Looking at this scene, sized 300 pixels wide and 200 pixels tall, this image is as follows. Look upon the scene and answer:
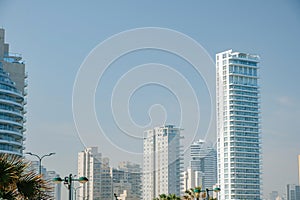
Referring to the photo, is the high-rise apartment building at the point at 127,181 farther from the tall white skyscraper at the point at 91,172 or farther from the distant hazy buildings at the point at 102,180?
the tall white skyscraper at the point at 91,172

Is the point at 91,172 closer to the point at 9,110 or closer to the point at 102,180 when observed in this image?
the point at 102,180

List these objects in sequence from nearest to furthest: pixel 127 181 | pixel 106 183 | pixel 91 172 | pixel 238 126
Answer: pixel 91 172 < pixel 238 126 < pixel 106 183 < pixel 127 181

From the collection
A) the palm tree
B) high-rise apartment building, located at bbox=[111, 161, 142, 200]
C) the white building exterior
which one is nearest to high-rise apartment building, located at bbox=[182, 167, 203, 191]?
the white building exterior

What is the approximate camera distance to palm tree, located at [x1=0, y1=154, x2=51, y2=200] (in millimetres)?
15922

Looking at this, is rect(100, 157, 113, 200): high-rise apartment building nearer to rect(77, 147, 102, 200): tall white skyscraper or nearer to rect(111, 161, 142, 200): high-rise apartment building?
rect(77, 147, 102, 200): tall white skyscraper

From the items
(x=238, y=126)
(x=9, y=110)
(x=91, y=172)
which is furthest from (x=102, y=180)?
(x=9, y=110)

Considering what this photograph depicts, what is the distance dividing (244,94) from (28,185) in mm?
145748

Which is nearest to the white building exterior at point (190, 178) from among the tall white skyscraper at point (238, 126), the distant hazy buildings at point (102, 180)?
the distant hazy buildings at point (102, 180)

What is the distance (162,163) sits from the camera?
164m

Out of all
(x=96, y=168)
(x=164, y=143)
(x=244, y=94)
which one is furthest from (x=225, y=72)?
(x=96, y=168)

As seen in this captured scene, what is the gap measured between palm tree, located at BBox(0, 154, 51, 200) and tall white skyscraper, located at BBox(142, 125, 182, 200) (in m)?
142

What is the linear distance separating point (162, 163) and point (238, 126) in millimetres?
21528

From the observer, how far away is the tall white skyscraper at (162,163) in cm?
16250

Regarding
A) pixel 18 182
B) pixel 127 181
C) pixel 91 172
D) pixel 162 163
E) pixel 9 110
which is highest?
pixel 9 110
